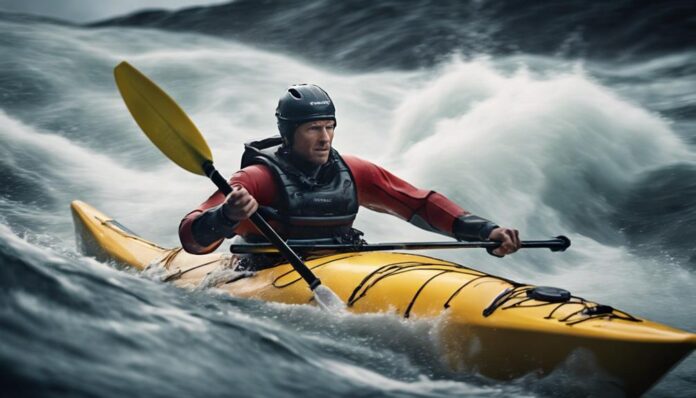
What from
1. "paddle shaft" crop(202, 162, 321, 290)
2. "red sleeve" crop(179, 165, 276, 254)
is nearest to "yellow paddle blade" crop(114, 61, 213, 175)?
"red sleeve" crop(179, 165, 276, 254)

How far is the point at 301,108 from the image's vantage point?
13.7 feet

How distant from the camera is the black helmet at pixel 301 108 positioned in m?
4.16

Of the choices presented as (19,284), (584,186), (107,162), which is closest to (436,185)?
(584,186)

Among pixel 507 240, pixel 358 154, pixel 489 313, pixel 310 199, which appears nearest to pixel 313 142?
pixel 310 199

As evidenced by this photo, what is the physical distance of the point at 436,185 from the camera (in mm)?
7836

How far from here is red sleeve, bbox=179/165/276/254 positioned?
3969mm

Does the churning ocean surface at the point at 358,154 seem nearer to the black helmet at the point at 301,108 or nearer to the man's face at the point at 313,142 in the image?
the man's face at the point at 313,142

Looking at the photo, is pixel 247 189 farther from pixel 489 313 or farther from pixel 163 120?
pixel 489 313

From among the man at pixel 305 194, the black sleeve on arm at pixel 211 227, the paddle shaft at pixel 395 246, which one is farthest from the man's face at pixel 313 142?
the black sleeve on arm at pixel 211 227

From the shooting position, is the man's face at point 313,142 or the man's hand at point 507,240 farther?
the man's face at point 313,142

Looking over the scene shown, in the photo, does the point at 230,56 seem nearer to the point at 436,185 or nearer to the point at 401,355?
the point at 436,185

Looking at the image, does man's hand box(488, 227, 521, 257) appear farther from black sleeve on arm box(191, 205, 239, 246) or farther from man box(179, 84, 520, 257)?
black sleeve on arm box(191, 205, 239, 246)

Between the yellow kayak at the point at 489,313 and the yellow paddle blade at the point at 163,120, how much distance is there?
539 millimetres

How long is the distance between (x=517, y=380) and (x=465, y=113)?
20.0 ft
